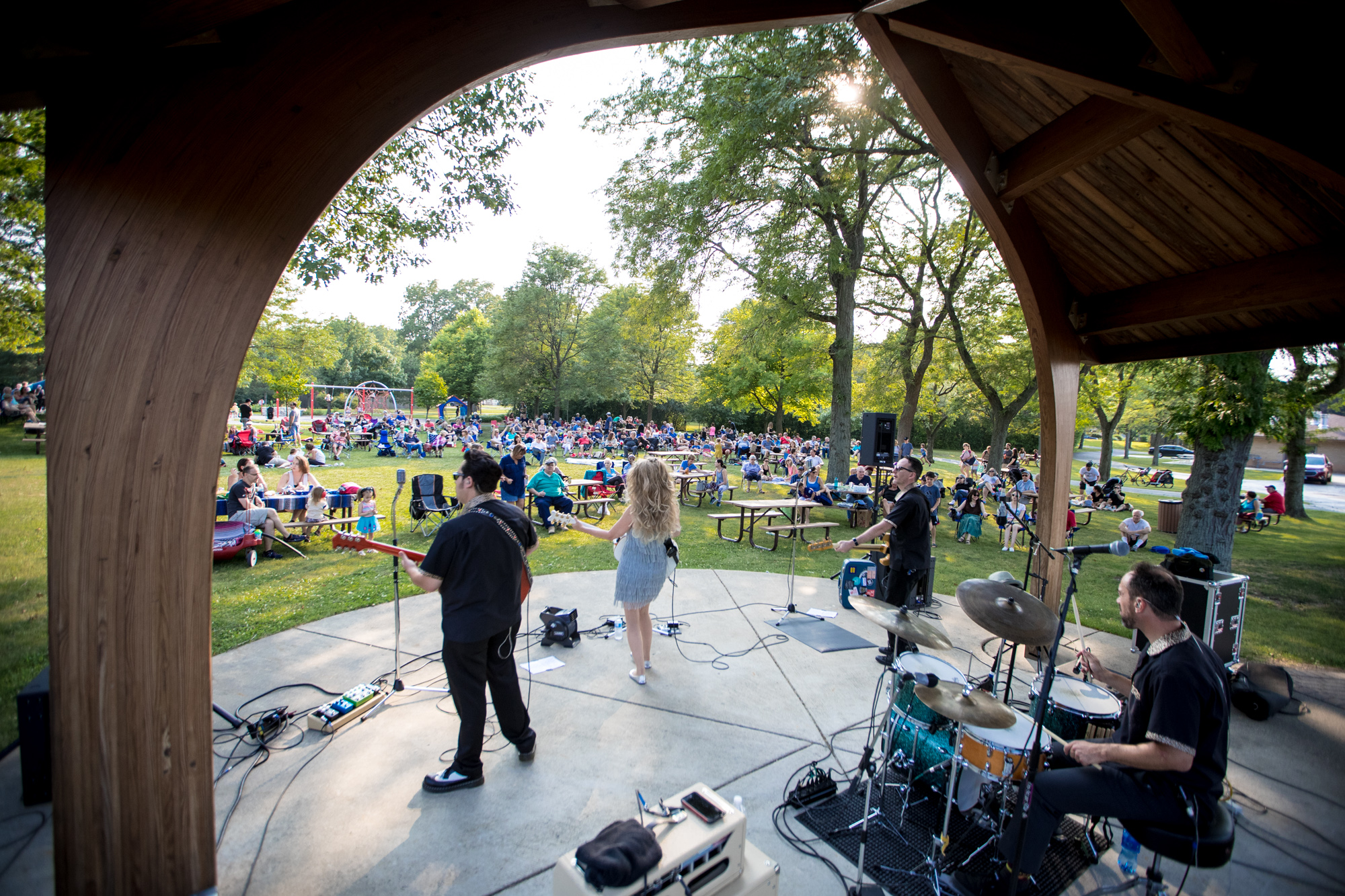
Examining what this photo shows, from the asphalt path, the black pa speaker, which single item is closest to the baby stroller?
the asphalt path

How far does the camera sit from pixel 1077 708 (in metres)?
3.20

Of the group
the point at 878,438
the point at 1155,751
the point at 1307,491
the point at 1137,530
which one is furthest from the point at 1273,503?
the point at 1155,751

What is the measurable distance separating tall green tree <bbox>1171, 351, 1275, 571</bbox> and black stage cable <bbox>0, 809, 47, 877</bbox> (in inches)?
485

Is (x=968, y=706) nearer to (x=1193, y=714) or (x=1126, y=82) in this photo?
(x=1193, y=714)

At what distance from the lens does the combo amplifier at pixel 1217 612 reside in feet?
→ 18.0

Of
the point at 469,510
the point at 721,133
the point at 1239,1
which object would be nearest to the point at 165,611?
the point at 469,510

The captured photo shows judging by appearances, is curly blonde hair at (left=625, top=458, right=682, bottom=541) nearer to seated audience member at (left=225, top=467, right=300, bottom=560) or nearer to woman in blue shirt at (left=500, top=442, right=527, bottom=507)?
woman in blue shirt at (left=500, top=442, right=527, bottom=507)

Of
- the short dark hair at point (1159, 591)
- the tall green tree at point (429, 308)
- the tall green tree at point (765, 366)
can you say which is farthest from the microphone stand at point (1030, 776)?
the tall green tree at point (429, 308)

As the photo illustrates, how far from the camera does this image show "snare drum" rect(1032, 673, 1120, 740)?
3215 mm

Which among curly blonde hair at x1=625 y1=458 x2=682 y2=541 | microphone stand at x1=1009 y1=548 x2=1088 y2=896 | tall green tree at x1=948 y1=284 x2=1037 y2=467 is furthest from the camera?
tall green tree at x1=948 y1=284 x2=1037 y2=467

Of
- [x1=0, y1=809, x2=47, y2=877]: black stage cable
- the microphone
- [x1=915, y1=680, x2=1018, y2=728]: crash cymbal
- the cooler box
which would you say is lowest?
[x1=0, y1=809, x2=47, y2=877]: black stage cable

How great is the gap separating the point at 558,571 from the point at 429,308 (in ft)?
262

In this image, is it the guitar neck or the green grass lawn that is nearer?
the green grass lawn

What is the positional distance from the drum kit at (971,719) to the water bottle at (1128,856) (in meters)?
0.55
